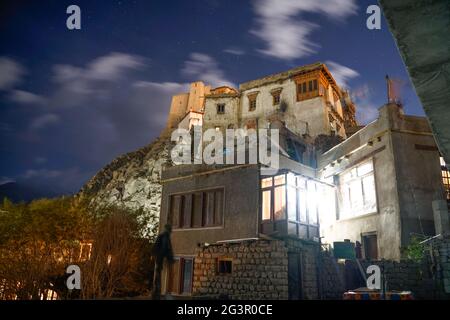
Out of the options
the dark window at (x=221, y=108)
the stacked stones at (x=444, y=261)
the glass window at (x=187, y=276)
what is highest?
the dark window at (x=221, y=108)

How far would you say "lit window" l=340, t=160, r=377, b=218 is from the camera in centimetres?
1569

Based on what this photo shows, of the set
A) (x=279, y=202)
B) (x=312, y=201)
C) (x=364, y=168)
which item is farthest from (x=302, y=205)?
(x=364, y=168)

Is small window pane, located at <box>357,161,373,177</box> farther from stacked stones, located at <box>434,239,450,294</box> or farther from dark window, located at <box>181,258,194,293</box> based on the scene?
dark window, located at <box>181,258,194,293</box>

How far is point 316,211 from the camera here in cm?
1669

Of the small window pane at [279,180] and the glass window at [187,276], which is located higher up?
the small window pane at [279,180]

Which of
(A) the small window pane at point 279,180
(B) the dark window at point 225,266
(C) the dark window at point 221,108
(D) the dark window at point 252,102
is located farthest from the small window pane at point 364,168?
(C) the dark window at point 221,108

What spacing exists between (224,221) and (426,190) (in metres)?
9.29

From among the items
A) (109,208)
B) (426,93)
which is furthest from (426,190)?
(109,208)

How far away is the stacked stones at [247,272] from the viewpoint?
12922 mm

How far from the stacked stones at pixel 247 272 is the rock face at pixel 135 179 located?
79.4ft

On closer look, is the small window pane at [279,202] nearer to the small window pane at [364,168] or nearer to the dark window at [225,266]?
the dark window at [225,266]

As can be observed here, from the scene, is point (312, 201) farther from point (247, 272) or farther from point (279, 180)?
point (247, 272)

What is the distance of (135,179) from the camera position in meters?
46.5
